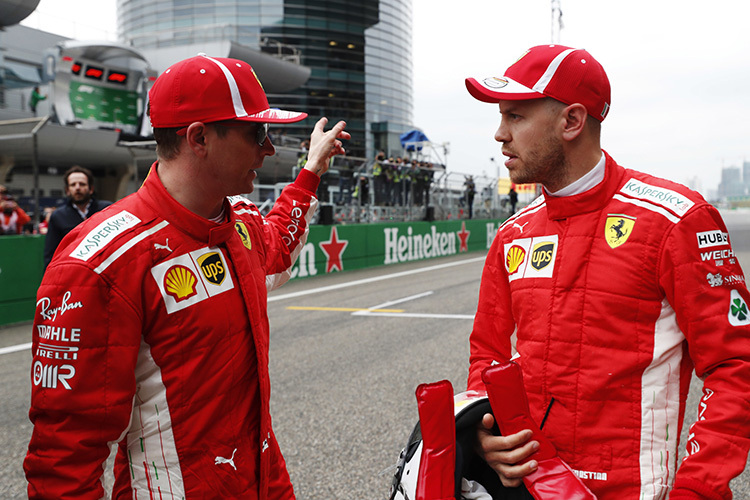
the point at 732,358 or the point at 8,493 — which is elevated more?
the point at 732,358

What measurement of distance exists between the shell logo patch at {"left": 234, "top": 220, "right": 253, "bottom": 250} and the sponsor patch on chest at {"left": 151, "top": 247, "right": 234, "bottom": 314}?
23cm

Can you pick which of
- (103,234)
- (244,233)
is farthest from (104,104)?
(103,234)

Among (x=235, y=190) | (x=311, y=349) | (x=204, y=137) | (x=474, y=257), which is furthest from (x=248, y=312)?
(x=474, y=257)

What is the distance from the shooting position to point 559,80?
179 cm

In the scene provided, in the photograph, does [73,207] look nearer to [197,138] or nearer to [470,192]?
[197,138]

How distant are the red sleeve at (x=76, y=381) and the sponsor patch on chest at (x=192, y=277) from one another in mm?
123

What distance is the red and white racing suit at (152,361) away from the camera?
59.1 inches

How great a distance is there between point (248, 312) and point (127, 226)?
0.42 m

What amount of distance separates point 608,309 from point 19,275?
9587 mm

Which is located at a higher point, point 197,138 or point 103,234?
point 197,138

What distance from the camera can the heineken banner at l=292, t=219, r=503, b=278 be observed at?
48.2 ft

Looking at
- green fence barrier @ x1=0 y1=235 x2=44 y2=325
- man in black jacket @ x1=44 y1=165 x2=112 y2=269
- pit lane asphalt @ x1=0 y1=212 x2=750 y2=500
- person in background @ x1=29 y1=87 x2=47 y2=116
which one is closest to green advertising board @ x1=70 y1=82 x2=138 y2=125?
person in background @ x1=29 y1=87 x2=47 y2=116

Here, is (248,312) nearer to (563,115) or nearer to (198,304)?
(198,304)

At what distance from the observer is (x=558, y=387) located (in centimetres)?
174
